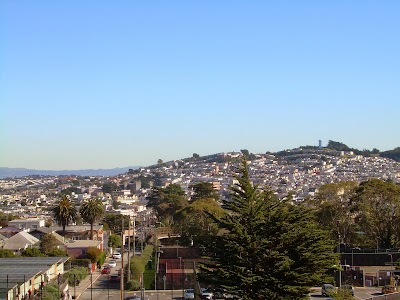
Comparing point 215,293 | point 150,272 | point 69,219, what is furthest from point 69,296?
point 69,219

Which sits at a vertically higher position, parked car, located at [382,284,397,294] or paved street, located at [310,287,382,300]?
parked car, located at [382,284,397,294]

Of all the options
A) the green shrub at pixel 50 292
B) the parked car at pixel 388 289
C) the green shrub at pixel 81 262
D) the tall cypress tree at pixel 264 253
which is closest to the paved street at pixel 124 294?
the parked car at pixel 388 289

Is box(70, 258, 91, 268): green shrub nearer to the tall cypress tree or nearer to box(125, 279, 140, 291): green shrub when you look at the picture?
box(125, 279, 140, 291): green shrub

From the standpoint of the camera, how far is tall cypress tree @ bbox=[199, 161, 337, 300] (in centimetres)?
1833

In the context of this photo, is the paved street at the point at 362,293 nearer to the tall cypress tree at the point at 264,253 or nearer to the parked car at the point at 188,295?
the parked car at the point at 188,295

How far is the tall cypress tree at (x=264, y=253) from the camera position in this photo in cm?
1833

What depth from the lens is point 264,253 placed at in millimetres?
18516

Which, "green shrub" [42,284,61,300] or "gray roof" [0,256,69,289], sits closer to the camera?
"gray roof" [0,256,69,289]

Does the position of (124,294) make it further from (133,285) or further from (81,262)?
(81,262)

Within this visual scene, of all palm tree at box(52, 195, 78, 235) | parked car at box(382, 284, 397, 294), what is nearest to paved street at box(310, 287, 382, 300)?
parked car at box(382, 284, 397, 294)

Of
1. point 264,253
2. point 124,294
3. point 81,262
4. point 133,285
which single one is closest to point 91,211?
point 81,262

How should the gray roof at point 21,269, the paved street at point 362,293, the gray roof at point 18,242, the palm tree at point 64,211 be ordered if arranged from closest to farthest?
the gray roof at point 21,269
the paved street at point 362,293
the gray roof at point 18,242
the palm tree at point 64,211

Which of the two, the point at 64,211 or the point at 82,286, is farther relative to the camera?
the point at 64,211

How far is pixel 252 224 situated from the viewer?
61.5 feet
